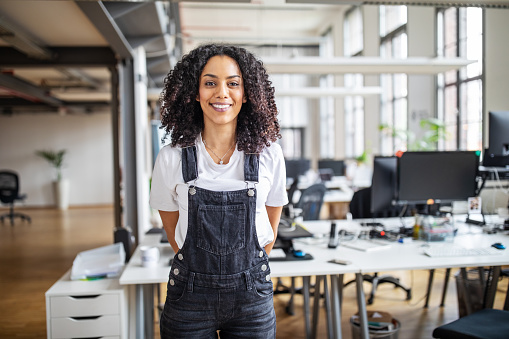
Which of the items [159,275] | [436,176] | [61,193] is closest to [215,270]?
[159,275]

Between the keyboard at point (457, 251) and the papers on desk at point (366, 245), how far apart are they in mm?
289

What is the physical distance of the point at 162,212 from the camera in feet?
5.48

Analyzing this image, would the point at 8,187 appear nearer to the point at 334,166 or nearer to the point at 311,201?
the point at 334,166

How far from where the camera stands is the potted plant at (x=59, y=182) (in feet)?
43.9

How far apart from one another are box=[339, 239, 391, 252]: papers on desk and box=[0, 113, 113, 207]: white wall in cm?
1201

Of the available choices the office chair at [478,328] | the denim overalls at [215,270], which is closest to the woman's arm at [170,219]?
the denim overalls at [215,270]

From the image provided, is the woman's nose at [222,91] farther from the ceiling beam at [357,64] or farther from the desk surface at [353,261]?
the ceiling beam at [357,64]

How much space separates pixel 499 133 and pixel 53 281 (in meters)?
4.95

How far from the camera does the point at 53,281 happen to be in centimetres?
528

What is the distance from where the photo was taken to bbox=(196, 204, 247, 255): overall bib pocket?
1452 mm

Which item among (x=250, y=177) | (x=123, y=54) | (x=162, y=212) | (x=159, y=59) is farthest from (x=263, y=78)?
(x=159, y=59)

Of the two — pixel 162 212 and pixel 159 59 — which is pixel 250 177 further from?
pixel 159 59

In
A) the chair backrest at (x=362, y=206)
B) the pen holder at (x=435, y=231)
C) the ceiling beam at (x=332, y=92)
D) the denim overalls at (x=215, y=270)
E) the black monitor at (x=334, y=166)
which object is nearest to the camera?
the denim overalls at (x=215, y=270)

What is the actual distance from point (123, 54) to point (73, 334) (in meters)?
4.14
